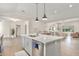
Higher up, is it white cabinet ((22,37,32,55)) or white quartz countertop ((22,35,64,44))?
white quartz countertop ((22,35,64,44))

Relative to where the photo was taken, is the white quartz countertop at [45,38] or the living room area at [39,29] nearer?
the living room area at [39,29]

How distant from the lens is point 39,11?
8.05 ft

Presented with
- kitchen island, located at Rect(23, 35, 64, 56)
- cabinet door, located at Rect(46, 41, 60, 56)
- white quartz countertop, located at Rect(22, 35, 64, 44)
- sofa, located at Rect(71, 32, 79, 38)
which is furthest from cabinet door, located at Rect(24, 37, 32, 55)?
sofa, located at Rect(71, 32, 79, 38)

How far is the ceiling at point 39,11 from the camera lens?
7.91ft

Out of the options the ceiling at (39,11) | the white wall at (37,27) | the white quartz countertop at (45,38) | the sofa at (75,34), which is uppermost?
the ceiling at (39,11)

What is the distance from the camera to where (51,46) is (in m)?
2.51

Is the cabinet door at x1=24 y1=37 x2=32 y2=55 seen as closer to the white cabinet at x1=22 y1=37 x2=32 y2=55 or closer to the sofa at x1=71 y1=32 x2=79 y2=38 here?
the white cabinet at x1=22 y1=37 x2=32 y2=55

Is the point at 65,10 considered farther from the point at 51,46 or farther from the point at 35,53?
the point at 35,53

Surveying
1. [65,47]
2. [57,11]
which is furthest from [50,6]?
[65,47]

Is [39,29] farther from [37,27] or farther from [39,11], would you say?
[39,11]

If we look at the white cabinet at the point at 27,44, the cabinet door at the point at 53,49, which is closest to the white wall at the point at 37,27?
the white cabinet at the point at 27,44

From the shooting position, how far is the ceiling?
241 cm

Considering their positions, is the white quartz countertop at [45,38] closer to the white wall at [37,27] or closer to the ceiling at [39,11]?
the white wall at [37,27]

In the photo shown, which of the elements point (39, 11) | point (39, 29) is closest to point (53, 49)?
point (39, 29)
